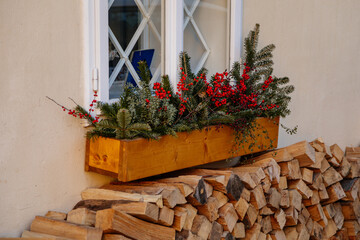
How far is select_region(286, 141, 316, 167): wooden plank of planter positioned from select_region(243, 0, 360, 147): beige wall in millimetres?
503

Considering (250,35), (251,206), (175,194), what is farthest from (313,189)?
(175,194)

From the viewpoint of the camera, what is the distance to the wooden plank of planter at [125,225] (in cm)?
221

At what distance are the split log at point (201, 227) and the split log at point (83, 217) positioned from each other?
23.8 inches

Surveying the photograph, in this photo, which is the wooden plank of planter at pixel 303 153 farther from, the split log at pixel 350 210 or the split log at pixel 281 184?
the split log at pixel 350 210

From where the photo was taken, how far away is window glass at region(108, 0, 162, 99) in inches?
111

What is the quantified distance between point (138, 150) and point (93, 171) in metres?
0.30

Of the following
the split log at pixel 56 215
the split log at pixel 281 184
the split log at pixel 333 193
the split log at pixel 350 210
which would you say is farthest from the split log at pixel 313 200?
the split log at pixel 56 215

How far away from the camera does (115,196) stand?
2.51 metres

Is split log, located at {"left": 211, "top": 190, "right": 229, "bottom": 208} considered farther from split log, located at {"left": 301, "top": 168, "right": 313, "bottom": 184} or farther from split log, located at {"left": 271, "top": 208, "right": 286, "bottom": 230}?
split log, located at {"left": 301, "top": 168, "right": 313, "bottom": 184}

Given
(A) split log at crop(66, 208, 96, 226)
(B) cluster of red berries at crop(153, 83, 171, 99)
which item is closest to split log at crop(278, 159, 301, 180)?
(B) cluster of red berries at crop(153, 83, 171, 99)

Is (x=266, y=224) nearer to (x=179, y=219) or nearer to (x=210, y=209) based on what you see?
(x=210, y=209)

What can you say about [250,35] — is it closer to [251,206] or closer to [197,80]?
[197,80]

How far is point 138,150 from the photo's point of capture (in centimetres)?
254

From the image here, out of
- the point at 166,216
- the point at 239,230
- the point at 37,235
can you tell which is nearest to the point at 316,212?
the point at 239,230
